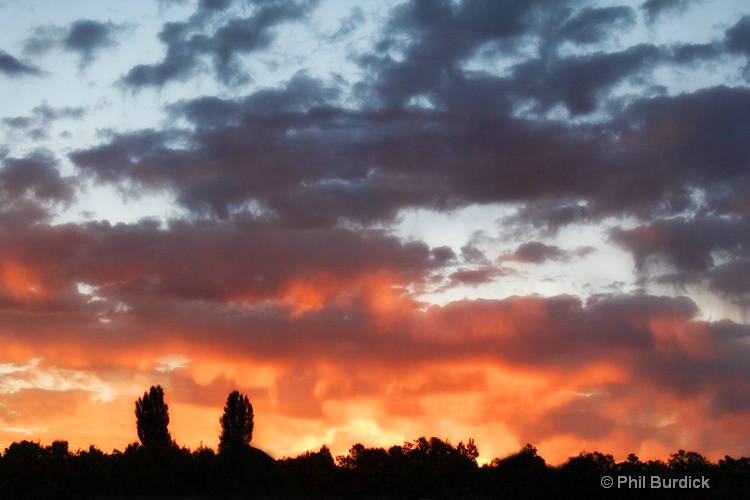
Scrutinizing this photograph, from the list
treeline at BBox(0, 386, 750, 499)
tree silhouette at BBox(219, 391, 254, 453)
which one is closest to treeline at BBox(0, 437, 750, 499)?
Answer: treeline at BBox(0, 386, 750, 499)

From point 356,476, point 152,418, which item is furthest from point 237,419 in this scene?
point 356,476

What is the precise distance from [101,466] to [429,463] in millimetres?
36789

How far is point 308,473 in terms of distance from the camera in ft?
285

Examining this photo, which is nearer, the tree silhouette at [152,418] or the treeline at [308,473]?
the treeline at [308,473]

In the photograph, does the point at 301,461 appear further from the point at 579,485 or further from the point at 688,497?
the point at 688,497

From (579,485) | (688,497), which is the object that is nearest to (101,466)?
(579,485)

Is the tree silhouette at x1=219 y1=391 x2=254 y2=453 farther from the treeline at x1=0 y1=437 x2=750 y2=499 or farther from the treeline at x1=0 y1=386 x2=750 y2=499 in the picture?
the treeline at x1=0 y1=437 x2=750 y2=499

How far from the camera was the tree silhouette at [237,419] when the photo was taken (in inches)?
4132

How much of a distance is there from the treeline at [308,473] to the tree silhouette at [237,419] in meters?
0.12

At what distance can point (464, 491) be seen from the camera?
85.8 m

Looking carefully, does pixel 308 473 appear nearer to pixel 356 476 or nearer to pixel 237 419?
pixel 356 476

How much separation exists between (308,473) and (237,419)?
2187 centimetres

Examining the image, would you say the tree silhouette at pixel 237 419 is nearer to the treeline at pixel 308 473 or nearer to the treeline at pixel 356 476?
the treeline at pixel 308 473

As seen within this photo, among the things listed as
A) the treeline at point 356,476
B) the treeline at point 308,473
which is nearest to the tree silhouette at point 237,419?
the treeline at point 308,473
